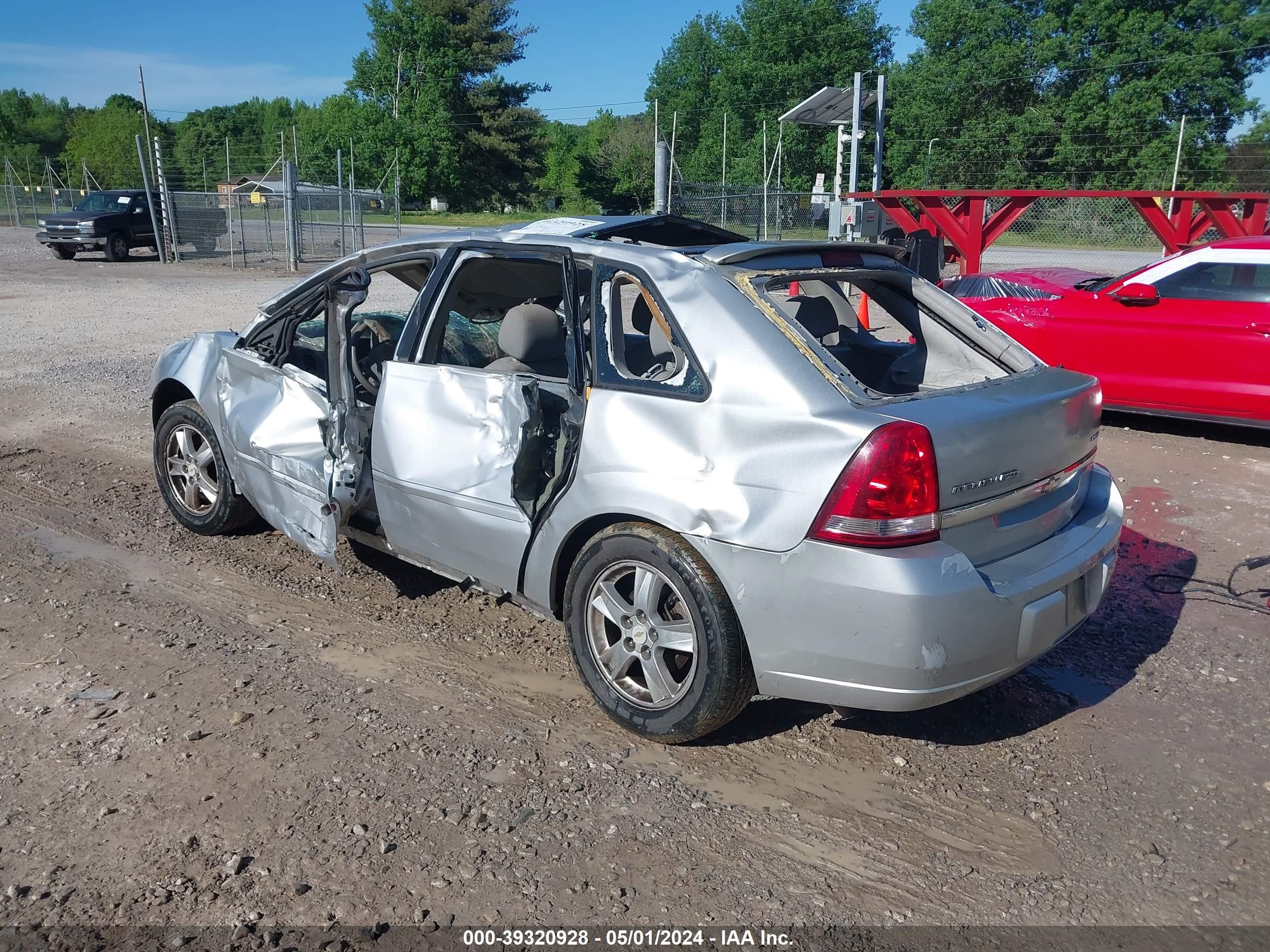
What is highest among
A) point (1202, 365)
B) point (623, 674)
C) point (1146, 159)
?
point (1146, 159)

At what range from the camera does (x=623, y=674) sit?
11.8ft

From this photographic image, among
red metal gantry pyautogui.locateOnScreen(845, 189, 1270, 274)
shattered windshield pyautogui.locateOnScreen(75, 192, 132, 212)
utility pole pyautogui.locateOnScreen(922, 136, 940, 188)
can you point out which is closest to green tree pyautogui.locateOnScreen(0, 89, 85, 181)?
shattered windshield pyautogui.locateOnScreen(75, 192, 132, 212)

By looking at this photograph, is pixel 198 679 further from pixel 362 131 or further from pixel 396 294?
pixel 362 131

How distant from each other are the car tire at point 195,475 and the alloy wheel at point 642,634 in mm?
2558

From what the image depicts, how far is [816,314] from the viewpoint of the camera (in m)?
4.22

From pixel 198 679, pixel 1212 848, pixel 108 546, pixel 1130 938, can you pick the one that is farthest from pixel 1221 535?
pixel 108 546

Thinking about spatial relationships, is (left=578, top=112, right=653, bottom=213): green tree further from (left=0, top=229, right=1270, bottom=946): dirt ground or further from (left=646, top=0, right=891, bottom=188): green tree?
(left=0, top=229, right=1270, bottom=946): dirt ground

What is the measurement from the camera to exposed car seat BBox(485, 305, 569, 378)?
4.08 m

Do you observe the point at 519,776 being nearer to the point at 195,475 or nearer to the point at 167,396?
the point at 195,475

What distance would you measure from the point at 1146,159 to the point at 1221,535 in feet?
132

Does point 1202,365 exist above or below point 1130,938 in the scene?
above

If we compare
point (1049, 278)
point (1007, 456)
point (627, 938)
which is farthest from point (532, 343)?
point (1049, 278)

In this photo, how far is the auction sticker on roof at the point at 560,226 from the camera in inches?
159

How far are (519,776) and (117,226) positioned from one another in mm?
28651
